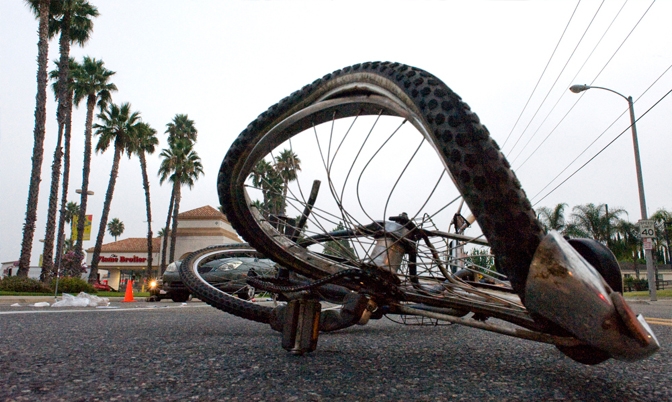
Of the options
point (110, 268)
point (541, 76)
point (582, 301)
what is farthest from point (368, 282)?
point (110, 268)

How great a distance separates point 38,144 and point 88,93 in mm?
9953

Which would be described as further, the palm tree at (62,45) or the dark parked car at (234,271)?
the palm tree at (62,45)

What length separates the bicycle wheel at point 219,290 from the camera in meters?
3.17

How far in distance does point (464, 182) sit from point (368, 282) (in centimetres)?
88

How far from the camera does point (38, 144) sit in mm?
18094

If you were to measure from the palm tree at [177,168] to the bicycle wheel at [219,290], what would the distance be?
104ft

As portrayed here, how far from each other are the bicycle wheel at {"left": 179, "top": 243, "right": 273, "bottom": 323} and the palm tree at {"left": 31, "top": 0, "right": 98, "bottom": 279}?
17465 millimetres

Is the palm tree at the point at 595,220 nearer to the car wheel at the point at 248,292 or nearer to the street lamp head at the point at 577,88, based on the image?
the street lamp head at the point at 577,88

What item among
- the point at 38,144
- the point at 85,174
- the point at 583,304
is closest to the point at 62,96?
the point at 38,144

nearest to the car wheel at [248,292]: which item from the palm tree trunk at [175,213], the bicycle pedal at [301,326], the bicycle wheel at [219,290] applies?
the bicycle wheel at [219,290]

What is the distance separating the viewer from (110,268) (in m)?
51.9

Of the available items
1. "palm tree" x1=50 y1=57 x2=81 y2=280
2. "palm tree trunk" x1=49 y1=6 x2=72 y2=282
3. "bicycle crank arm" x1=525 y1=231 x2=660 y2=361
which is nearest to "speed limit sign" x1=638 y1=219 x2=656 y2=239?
"bicycle crank arm" x1=525 y1=231 x2=660 y2=361

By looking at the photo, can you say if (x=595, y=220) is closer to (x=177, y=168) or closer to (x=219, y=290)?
(x=177, y=168)

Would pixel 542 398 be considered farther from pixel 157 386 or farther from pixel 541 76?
pixel 541 76
